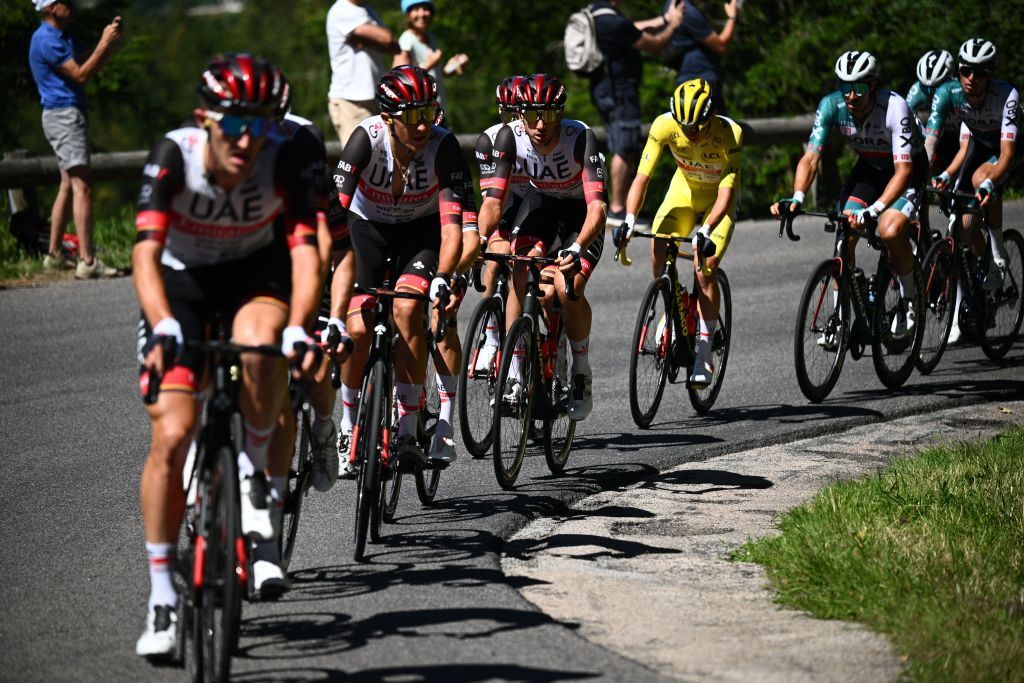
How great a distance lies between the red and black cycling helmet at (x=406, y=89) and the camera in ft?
23.1

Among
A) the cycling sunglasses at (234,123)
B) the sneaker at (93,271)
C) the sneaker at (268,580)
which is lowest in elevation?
the sneaker at (268,580)

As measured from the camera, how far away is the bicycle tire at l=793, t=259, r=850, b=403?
32.9 ft

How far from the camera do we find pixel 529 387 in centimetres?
809

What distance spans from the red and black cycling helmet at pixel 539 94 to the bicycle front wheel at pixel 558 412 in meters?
1.30

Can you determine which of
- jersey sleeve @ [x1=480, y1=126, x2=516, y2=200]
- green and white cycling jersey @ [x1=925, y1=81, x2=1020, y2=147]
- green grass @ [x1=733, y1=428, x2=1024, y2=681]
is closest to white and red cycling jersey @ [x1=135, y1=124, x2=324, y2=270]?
green grass @ [x1=733, y1=428, x2=1024, y2=681]

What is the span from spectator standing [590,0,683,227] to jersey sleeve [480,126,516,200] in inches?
254

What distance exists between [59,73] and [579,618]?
373 inches

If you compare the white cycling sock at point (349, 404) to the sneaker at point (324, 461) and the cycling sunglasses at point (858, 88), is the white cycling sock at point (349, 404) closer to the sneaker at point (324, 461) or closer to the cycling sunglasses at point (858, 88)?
the sneaker at point (324, 461)

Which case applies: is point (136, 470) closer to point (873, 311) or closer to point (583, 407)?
point (583, 407)

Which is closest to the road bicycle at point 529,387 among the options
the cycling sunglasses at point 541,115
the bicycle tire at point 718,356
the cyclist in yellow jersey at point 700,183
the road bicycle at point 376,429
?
the road bicycle at point 376,429

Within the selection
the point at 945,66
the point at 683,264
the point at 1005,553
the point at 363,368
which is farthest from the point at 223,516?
the point at 683,264

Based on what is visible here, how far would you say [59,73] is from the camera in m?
13.4

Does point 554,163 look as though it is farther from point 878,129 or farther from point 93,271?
point 93,271

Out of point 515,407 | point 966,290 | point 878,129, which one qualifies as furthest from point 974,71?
point 515,407
